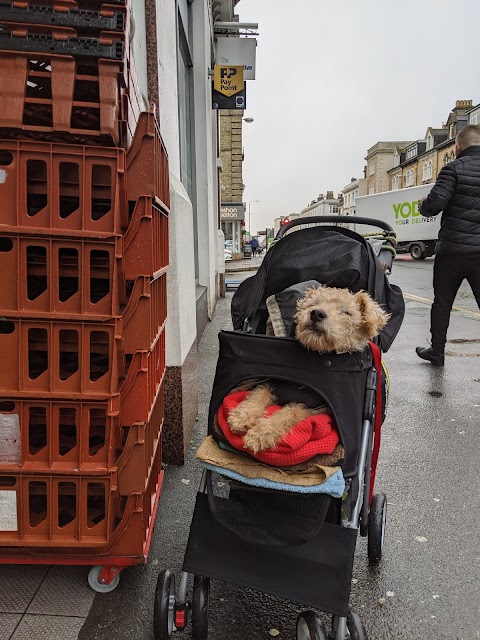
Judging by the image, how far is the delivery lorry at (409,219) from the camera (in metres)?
29.8

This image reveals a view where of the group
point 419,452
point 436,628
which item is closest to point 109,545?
point 436,628

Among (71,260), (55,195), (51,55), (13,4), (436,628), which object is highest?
(13,4)

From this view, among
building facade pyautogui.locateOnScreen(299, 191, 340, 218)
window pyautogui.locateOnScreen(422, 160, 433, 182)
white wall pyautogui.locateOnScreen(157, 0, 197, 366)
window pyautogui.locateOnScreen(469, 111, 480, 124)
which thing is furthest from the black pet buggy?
building facade pyautogui.locateOnScreen(299, 191, 340, 218)

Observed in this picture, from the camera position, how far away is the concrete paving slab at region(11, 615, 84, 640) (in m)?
2.07

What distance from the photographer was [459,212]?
17.9ft

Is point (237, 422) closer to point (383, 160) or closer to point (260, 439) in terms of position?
point (260, 439)

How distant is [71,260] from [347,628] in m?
1.71

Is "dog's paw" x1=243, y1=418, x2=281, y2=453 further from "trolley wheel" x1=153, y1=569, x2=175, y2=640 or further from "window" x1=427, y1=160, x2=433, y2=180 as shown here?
"window" x1=427, y1=160, x2=433, y2=180

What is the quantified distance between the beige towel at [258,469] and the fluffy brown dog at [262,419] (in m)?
0.10

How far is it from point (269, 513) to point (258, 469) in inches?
7.4

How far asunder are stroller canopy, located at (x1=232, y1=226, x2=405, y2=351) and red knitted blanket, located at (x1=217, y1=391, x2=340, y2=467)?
2.26 feet

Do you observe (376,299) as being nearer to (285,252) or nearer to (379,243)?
(285,252)

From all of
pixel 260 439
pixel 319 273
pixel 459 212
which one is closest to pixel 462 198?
pixel 459 212

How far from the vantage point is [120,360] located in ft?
6.84
